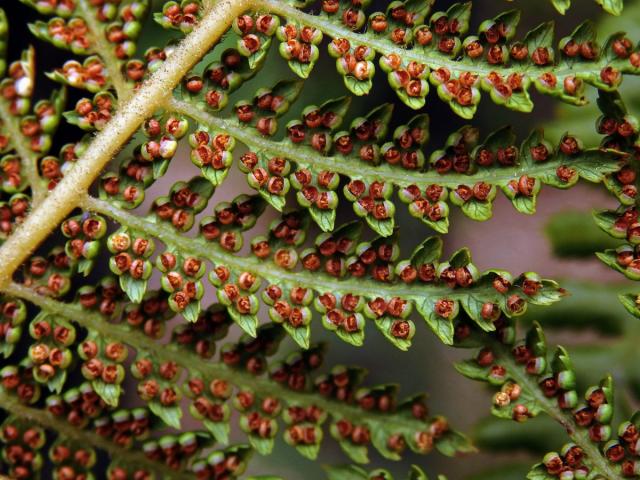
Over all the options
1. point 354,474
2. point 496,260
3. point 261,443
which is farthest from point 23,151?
point 496,260

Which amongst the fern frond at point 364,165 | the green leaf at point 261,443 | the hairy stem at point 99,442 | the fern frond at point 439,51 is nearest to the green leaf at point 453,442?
the green leaf at point 261,443

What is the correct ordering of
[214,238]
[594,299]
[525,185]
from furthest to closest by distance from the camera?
[594,299]
[214,238]
[525,185]

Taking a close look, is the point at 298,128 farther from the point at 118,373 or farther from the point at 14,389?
the point at 14,389

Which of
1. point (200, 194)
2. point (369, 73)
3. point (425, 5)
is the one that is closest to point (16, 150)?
point (200, 194)

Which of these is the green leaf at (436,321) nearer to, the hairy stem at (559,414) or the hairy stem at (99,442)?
the hairy stem at (559,414)

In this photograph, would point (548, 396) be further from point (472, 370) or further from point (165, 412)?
point (165, 412)

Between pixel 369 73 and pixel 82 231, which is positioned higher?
pixel 369 73
